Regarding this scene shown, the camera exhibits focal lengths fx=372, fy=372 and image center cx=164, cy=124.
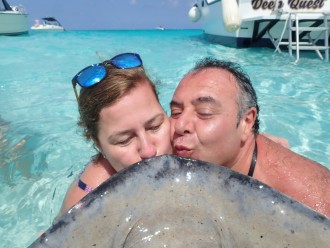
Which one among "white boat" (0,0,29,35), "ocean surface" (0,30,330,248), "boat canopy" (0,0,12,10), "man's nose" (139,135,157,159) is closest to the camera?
"man's nose" (139,135,157,159)

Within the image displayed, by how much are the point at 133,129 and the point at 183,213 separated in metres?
1.00

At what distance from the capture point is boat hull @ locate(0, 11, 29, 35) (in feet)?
94.5

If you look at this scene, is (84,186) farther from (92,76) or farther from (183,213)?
(183,213)

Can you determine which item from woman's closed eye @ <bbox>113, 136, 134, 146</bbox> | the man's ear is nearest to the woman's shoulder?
woman's closed eye @ <bbox>113, 136, 134, 146</bbox>

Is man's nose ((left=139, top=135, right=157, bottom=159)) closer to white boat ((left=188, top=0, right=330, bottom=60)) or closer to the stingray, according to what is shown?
the stingray

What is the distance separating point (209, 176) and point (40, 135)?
227 inches

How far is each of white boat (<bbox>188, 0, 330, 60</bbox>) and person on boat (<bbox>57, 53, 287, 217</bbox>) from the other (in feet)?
41.7

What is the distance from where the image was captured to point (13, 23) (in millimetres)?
30438

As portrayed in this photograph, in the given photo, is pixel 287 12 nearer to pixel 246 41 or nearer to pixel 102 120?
pixel 246 41

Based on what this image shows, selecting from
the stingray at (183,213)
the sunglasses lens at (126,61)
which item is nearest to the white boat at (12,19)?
the sunglasses lens at (126,61)

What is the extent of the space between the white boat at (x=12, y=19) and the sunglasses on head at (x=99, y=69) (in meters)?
29.0

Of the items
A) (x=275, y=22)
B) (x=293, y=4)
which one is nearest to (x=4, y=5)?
(x=275, y=22)

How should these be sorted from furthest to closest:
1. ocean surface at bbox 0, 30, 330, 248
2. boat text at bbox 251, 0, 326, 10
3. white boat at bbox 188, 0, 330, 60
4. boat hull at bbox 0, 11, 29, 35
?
boat hull at bbox 0, 11, 29, 35 < boat text at bbox 251, 0, 326, 10 < white boat at bbox 188, 0, 330, 60 < ocean surface at bbox 0, 30, 330, 248

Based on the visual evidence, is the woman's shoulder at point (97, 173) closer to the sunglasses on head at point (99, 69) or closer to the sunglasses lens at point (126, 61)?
the sunglasses on head at point (99, 69)
